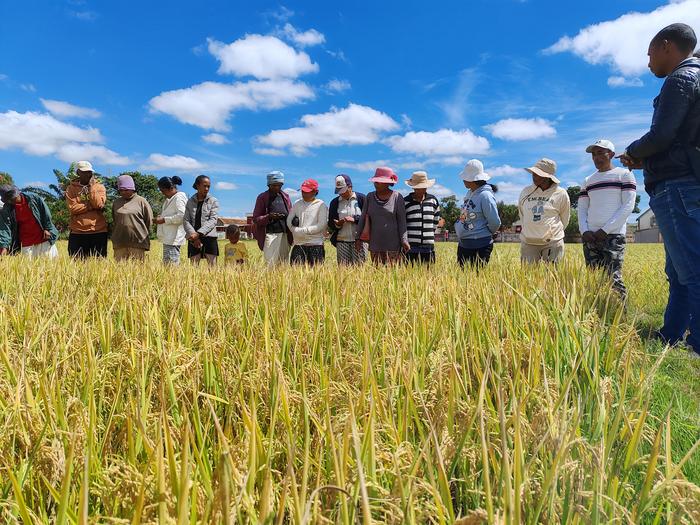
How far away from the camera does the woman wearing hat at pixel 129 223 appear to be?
17.8ft

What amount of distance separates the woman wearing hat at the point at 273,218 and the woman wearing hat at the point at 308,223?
20 centimetres

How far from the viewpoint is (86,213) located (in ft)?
17.6

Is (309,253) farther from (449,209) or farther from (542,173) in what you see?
(449,209)

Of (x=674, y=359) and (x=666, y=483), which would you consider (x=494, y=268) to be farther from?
(x=666, y=483)

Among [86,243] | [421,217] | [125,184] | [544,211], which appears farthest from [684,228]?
[86,243]

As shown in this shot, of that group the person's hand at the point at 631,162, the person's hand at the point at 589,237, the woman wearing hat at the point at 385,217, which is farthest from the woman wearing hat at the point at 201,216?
the person's hand at the point at 631,162

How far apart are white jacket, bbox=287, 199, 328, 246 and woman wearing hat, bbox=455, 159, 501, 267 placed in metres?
1.51

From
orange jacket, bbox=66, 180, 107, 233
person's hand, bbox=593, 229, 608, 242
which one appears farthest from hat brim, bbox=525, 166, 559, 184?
orange jacket, bbox=66, 180, 107, 233

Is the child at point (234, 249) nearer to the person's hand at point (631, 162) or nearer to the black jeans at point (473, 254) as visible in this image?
the black jeans at point (473, 254)

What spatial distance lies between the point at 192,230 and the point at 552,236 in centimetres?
398

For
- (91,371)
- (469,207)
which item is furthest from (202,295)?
(469,207)

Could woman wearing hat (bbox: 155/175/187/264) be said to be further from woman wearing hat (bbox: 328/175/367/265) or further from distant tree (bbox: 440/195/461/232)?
distant tree (bbox: 440/195/461/232)

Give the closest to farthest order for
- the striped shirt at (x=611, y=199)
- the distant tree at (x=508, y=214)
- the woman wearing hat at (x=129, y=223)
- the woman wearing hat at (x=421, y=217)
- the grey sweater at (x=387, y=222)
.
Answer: the striped shirt at (x=611, y=199) → the grey sweater at (x=387, y=222) → the woman wearing hat at (x=421, y=217) → the woman wearing hat at (x=129, y=223) → the distant tree at (x=508, y=214)

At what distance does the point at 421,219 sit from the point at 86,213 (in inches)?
156
